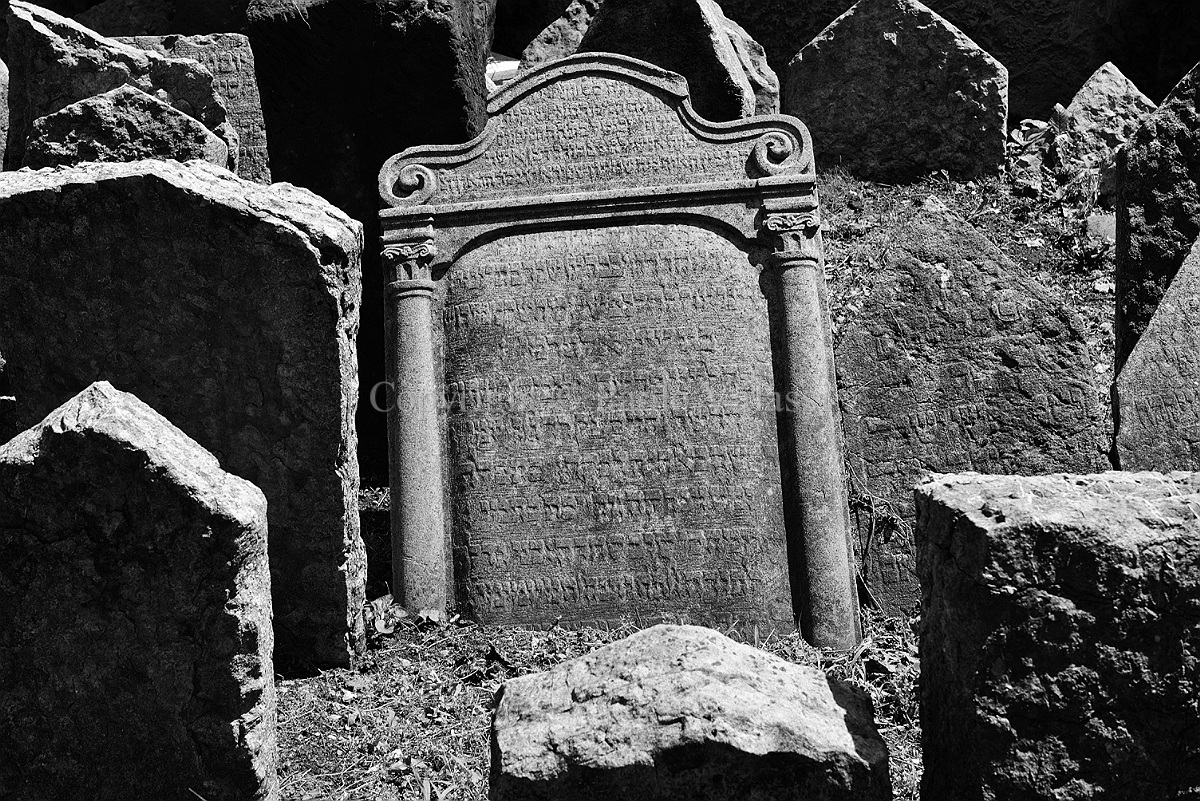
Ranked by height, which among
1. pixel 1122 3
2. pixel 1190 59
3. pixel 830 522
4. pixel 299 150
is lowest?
pixel 830 522

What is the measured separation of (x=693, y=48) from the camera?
21.2 feet

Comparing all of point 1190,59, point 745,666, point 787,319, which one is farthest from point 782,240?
point 1190,59

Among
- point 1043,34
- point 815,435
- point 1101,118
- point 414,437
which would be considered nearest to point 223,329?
point 414,437

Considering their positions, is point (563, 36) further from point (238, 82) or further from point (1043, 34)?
point (1043, 34)

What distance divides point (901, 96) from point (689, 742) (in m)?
5.47

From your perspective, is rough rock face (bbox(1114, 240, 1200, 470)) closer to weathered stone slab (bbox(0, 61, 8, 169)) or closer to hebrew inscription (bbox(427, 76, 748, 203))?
hebrew inscription (bbox(427, 76, 748, 203))

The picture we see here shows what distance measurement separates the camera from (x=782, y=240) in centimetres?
469

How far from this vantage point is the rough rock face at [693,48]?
6.35m

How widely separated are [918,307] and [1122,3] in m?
5.04

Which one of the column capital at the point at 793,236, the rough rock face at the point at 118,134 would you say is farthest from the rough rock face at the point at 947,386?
the rough rock face at the point at 118,134

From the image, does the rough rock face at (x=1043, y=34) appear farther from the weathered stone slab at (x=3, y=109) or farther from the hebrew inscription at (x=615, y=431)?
the weathered stone slab at (x=3, y=109)

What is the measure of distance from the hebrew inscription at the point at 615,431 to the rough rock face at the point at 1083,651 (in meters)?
1.97

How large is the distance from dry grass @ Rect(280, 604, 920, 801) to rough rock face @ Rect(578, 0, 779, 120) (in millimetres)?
3066

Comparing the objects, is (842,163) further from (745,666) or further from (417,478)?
(745,666)
